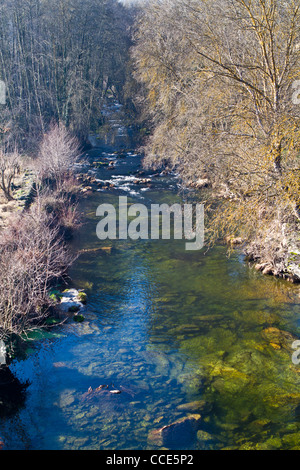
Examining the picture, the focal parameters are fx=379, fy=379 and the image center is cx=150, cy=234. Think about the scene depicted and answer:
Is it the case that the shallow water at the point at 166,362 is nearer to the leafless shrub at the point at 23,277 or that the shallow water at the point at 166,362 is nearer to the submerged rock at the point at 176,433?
the submerged rock at the point at 176,433

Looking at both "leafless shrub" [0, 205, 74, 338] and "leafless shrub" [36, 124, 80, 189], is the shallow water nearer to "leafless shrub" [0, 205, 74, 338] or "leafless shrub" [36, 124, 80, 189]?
"leafless shrub" [0, 205, 74, 338]

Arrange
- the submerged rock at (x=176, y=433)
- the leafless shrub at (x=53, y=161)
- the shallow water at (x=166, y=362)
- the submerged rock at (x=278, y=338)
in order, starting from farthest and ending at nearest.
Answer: the leafless shrub at (x=53, y=161)
the submerged rock at (x=278, y=338)
the shallow water at (x=166, y=362)
the submerged rock at (x=176, y=433)

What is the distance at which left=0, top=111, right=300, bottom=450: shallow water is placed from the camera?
6164 mm

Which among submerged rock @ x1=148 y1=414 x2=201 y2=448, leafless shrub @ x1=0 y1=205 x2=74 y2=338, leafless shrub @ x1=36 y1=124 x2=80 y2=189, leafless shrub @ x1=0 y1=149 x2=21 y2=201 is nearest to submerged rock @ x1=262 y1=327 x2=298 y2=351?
submerged rock @ x1=148 y1=414 x2=201 y2=448

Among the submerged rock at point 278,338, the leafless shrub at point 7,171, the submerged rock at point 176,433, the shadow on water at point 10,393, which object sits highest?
the leafless shrub at point 7,171

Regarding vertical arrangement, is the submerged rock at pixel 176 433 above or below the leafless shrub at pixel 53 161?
below

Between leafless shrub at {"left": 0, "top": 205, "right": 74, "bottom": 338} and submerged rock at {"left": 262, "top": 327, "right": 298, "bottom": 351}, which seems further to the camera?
submerged rock at {"left": 262, "top": 327, "right": 298, "bottom": 351}

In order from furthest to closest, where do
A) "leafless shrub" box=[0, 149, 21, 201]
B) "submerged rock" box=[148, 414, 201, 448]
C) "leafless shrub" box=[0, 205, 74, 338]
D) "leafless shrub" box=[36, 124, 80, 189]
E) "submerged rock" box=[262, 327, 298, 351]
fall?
"leafless shrub" box=[36, 124, 80, 189] → "leafless shrub" box=[0, 149, 21, 201] → "submerged rock" box=[262, 327, 298, 351] → "leafless shrub" box=[0, 205, 74, 338] → "submerged rock" box=[148, 414, 201, 448]

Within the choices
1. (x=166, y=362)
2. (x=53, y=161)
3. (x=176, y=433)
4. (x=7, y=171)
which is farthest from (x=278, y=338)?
(x=7, y=171)

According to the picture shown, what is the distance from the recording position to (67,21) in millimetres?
27406

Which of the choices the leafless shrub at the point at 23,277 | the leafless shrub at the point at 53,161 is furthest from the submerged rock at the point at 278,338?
the leafless shrub at the point at 53,161

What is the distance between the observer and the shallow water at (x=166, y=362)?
20.2 feet
